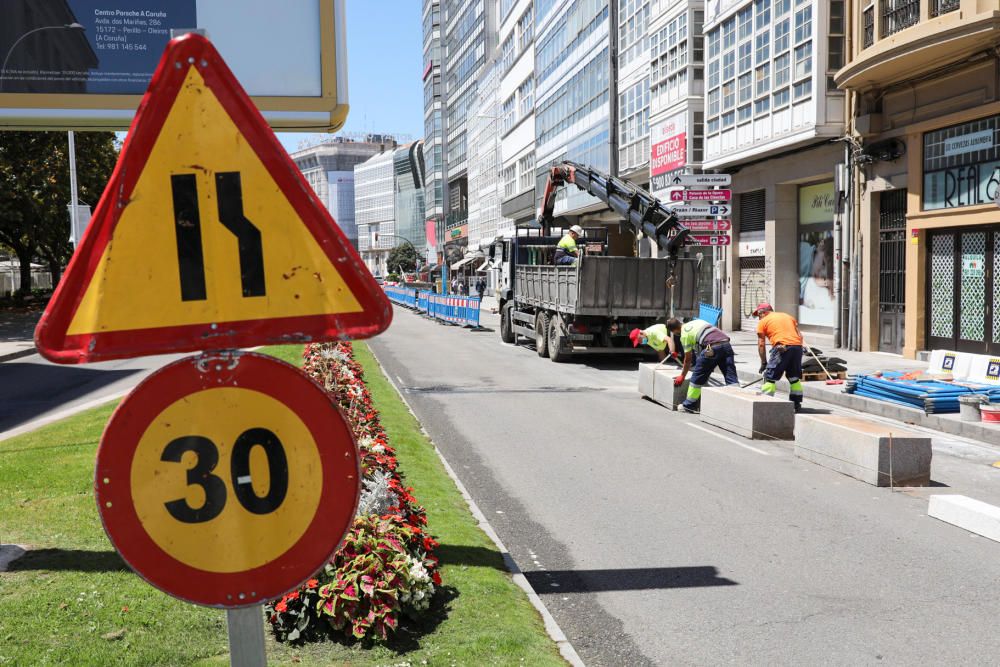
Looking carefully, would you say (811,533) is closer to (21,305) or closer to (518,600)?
(518,600)

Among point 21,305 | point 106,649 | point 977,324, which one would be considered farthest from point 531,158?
point 106,649

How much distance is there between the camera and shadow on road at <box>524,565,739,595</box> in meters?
6.12

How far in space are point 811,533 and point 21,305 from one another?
44096mm

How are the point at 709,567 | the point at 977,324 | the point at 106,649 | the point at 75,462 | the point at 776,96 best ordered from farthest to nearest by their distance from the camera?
the point at 776,96
the point at 977,324
the point at 75,462
the point at 709,567
the point at 106,649

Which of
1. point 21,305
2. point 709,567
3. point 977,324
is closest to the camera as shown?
point 709,567

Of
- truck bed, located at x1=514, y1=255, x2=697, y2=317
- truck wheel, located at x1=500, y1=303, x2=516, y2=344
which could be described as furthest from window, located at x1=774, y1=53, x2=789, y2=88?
truck wheel, located at x1=500, y1=303, x2=516, y2=344

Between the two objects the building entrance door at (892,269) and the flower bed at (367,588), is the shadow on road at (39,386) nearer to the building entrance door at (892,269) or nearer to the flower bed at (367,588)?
the flower bed at (367,588)

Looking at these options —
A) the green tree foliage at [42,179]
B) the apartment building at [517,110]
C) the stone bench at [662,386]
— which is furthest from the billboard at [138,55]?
the apartment building at [517,110]

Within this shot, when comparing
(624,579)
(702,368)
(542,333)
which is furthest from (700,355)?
(542,333)

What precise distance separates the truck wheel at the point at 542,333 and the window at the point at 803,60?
8690 millimetres

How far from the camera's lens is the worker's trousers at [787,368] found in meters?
13.3

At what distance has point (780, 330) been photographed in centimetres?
1345

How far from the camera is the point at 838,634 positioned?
208 inches

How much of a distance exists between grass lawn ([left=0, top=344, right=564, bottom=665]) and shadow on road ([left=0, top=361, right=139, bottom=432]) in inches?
308
